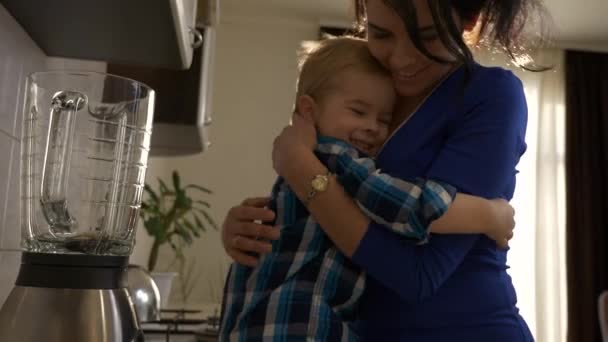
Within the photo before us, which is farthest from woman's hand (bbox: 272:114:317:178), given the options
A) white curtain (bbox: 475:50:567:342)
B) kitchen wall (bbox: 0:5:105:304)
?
white curtain (bbox: 475:50:567:342)

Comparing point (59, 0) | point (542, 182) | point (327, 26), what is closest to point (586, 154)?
point (542, 182)

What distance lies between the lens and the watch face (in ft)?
3.12

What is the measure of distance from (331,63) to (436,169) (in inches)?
10.7

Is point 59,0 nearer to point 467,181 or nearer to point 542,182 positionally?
point 467,181

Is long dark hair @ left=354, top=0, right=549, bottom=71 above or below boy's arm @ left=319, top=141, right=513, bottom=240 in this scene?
above

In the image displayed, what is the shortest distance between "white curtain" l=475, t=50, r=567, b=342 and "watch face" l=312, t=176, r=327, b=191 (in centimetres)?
411

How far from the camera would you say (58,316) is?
2.59 ft

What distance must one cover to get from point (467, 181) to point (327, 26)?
4090 millimetres

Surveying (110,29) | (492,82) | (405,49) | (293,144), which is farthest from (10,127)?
(492,82)

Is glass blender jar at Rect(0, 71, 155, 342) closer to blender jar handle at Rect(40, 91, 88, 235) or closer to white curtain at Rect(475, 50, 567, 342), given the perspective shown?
blender jar handle at Rect(40, 91, 88, 235)

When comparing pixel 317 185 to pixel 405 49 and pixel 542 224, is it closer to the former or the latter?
pixel 405 49

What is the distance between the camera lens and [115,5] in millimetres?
1035

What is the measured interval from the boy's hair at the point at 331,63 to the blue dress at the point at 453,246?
0.45 ft

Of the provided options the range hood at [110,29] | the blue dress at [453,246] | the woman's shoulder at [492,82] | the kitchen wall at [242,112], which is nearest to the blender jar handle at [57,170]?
the range hood at [110,29]
